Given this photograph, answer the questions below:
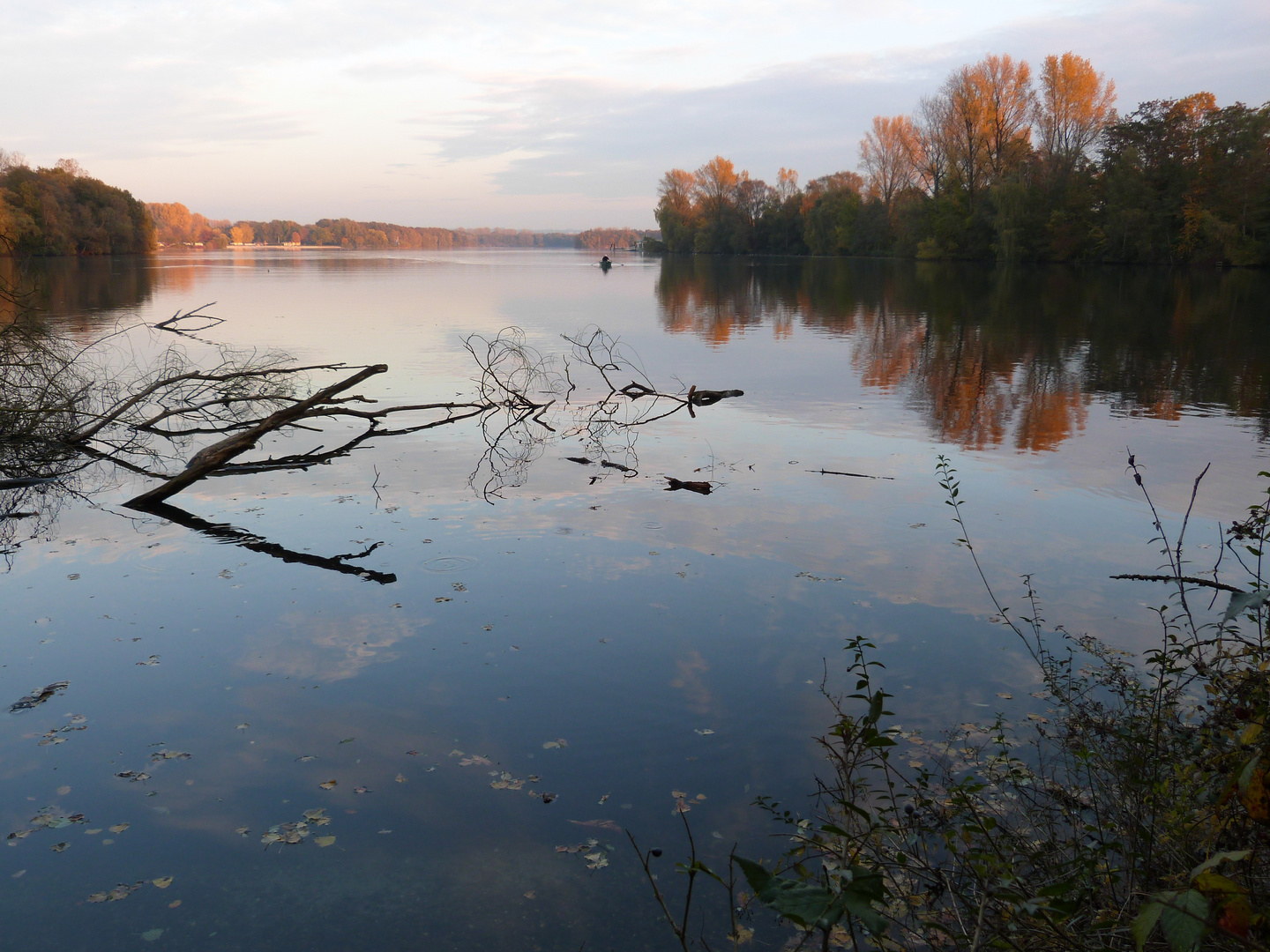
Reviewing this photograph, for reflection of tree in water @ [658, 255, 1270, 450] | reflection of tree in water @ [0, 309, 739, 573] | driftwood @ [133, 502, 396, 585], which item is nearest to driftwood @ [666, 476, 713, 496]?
reflection of tree in water @ [0, 309, 739, 573]

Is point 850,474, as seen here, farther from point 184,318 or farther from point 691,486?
point 184,318

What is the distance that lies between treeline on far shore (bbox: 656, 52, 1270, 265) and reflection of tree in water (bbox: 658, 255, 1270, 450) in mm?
8443

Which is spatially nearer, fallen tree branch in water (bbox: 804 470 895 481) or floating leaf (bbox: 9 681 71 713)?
floating leaf (bbox: 9 681 71 713)

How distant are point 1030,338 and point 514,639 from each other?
21.4m

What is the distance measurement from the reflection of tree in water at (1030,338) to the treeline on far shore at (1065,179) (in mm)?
8443

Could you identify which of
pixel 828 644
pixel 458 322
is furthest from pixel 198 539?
pixel 458 322

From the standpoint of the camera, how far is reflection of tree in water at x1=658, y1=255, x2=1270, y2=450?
14141mm

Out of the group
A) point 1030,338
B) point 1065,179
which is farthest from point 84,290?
point 1065,179

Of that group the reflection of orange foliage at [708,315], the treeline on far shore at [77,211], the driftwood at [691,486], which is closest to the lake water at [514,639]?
the driftwood at [691,486]

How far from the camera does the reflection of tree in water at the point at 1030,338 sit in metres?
14.1

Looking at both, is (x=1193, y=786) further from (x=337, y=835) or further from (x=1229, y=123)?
(x=1229, y=123)

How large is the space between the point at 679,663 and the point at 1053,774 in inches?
88.9

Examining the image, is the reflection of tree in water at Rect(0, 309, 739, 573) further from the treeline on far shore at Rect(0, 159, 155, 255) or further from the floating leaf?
the treeline on far shore at Rect(0, 159, 155, 255)

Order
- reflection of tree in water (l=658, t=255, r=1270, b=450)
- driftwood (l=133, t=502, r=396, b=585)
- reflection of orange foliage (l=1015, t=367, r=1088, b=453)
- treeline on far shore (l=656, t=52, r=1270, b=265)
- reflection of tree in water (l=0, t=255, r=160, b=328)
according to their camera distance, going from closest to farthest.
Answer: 1. driftwood (l=133, t=502, r=396, b=585)
2. reflection of orange foliage (l=1015, t=367, r=1088, b=453)
3. reflection of tree in water (l=658, t=255, r=1270, b=450)
4. reflection of tree in water (l=0, t=255, r=160, b=328)
5. treeline on far shore (l=656, t=52, r=1270, b=265)
